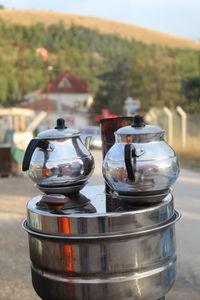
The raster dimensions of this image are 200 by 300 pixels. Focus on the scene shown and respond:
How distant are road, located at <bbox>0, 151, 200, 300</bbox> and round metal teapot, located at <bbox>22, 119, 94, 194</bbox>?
2.37ft

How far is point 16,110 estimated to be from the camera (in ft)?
52.6

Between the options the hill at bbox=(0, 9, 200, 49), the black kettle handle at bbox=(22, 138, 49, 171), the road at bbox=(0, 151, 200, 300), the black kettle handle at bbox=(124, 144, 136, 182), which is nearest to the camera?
the black kettle handle at bbox=(124, 144, 136, 182)

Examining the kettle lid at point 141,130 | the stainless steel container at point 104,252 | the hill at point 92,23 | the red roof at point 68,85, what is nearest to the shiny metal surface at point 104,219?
the stainless steel container at point 104,252

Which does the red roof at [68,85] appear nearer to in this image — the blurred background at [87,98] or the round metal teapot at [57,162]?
the blurred background at [87,98]

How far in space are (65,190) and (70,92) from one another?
57.4 metres

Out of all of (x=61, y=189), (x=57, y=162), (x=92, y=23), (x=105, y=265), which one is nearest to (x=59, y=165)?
(x=57, y=162)

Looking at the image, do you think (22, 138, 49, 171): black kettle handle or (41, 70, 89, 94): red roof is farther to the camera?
(41, 70, 89, 94): red roof

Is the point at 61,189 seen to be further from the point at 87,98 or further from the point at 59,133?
the point at 87,98

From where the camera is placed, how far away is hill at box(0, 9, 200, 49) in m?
101

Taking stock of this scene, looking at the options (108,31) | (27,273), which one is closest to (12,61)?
(108,31)

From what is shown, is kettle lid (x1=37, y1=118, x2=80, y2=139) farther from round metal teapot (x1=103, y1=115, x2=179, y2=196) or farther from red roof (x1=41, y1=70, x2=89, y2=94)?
red roof (x1=41, y1=70, x2=89, y2=94)

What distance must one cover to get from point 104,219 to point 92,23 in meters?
111

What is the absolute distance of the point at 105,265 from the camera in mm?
1776

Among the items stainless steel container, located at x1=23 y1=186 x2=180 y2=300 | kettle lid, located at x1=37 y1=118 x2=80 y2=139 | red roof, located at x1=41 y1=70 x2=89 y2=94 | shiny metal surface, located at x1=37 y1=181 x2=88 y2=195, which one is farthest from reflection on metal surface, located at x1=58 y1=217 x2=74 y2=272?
red roof, located at x1=41 y1=70 x2=89 y2=94
